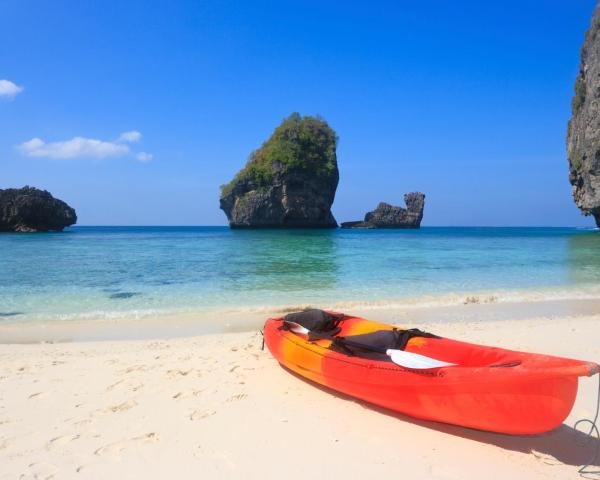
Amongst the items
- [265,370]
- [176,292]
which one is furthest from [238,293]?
[265,370]

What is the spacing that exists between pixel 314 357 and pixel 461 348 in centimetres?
155

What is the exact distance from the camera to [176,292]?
36.9ft

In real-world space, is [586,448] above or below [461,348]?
below

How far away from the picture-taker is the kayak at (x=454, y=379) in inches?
117

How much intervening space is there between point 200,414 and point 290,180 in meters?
63.9

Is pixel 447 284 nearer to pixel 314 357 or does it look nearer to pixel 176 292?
pixel 176 292

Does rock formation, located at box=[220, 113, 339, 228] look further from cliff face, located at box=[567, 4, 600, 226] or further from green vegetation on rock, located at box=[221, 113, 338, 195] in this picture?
cliff face, located at box=[567, 4, 600, 226]

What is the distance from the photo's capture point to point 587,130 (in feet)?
135

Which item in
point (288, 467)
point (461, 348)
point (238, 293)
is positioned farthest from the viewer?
point (238, 293)

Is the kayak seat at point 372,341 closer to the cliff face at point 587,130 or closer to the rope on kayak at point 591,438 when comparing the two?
the rope on kayak at point 591,438

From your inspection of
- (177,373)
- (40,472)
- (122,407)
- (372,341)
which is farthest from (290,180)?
(40,472)

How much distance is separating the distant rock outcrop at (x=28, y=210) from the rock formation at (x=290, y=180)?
27.4 m

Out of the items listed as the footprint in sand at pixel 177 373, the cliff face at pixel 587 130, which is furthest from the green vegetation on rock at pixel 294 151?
the footprint in sand at pixel 177 373

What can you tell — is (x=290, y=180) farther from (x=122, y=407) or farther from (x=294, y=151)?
(x=122, y=407)
